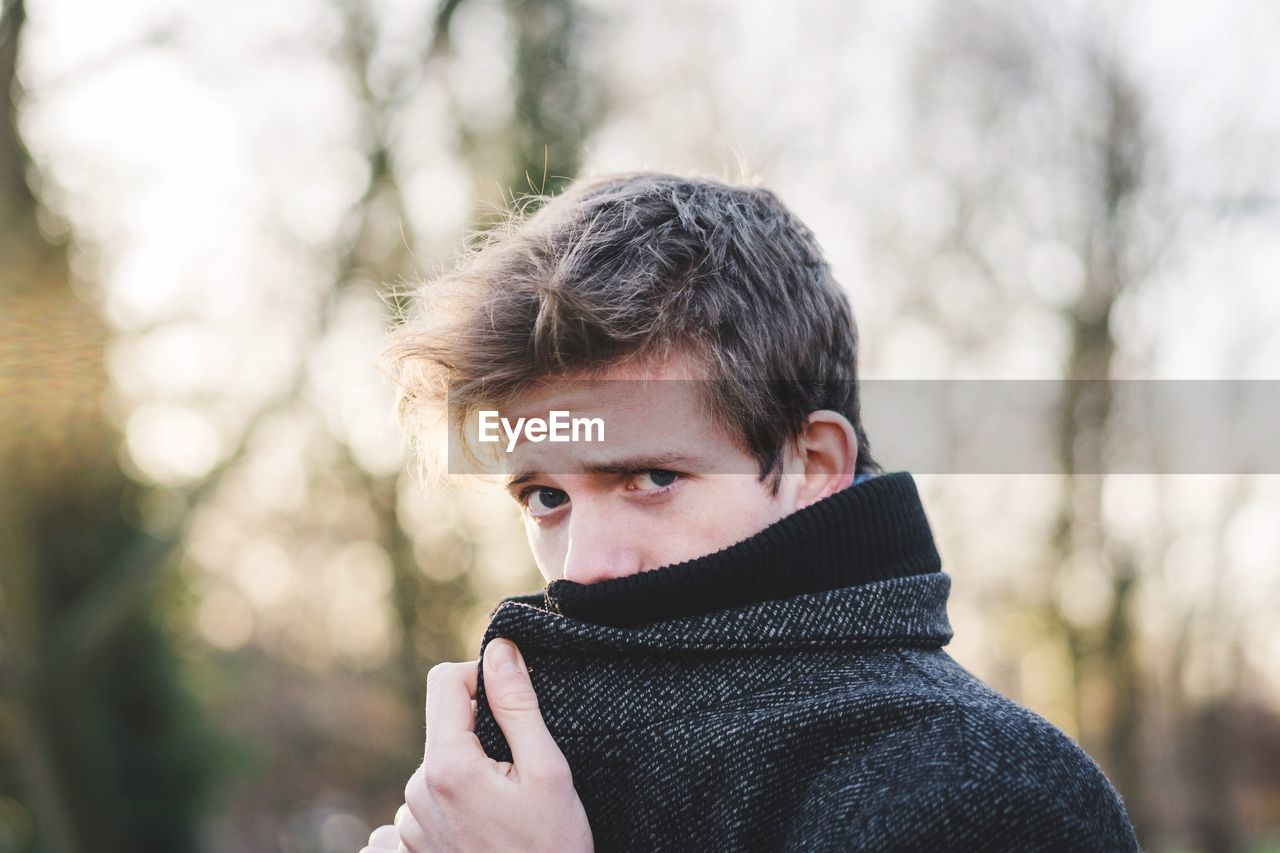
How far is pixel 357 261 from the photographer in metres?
8.72

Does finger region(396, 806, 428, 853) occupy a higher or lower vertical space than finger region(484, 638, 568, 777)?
lower

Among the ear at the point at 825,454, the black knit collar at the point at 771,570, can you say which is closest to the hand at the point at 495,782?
the black knit collar at the point at 771,570

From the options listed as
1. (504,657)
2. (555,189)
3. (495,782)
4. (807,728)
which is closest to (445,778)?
(495,782)

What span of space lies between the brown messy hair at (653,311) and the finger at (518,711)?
47 cm

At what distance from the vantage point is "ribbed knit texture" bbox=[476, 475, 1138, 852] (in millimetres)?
1447

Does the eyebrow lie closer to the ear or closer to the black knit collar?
the black knit collar

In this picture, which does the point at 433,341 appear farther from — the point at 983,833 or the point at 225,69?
the point at 225,69

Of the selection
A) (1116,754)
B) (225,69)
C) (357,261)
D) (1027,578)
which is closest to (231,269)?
(357,261)

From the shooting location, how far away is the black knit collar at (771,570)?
177 cm

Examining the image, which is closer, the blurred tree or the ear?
the ear
